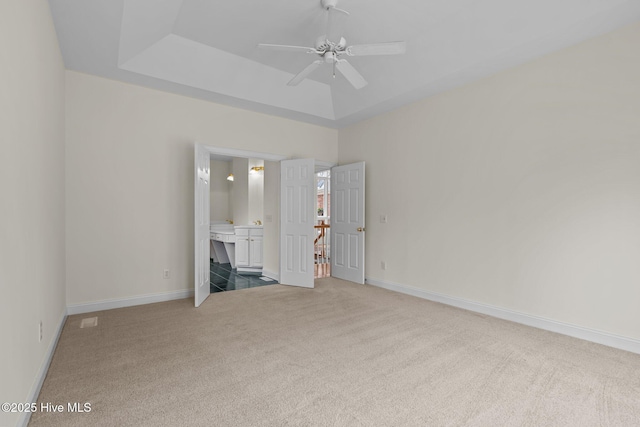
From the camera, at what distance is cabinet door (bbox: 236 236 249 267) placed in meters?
6.49

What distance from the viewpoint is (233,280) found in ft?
18.7

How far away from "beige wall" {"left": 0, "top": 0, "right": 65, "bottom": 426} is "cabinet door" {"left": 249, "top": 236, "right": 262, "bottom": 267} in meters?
3.65

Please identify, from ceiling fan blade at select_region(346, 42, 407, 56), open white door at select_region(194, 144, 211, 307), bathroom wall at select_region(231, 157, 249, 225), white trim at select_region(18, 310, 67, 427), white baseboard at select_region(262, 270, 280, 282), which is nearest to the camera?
white trim at select_region(18, 310, 67, 427)

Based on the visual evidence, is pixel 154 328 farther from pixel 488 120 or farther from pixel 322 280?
pixel 488 120

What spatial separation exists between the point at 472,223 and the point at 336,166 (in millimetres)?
2739

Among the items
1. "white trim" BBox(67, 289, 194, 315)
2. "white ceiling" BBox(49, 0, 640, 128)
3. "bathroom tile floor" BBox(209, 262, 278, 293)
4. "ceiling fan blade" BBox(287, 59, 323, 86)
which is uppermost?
"white ceiling" BBox(49, 0, 640, 128)

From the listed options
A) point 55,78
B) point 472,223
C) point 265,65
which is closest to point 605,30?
point 472,223

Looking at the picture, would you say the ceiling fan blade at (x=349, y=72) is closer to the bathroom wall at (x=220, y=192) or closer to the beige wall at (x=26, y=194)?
the beige wall at (x=26, y=194)

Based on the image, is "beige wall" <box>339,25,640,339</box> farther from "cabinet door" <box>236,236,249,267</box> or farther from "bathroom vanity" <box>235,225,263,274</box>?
"cabinet door" <box>236,236,249,267</box>

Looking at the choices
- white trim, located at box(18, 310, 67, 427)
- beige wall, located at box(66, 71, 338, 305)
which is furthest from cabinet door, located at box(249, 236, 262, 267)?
white trim, located at box(18, 310, 67, 427)

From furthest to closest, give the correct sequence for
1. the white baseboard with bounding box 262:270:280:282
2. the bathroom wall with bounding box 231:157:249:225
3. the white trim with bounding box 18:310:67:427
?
the bathroom wall with bounding box 231:157:249:225
the white baseboard with bounding box 262:270:280:282
the white trim with bounding box 18:310:67:427

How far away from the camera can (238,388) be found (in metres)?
2.11

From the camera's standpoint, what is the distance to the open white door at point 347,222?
17.5ft

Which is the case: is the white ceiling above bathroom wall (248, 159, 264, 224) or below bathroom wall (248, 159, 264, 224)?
above
